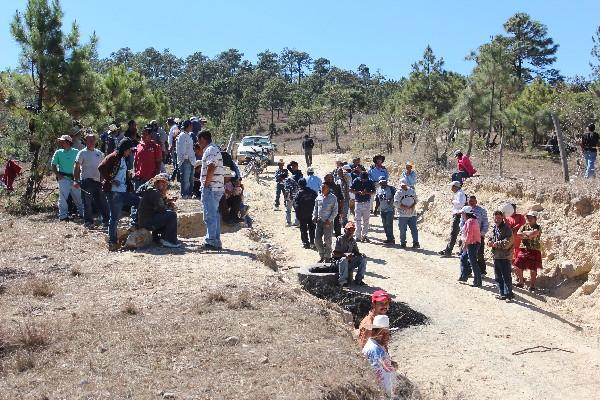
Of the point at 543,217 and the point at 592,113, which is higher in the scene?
the point at 592,113

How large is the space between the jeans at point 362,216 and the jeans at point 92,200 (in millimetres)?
6138

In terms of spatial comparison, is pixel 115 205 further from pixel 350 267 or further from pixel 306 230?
pixel 306 230

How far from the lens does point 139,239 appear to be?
32.8 feet

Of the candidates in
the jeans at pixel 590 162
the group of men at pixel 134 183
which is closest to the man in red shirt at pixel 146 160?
the group of men at pixel 134 183

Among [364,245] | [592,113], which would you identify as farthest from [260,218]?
[592,113]

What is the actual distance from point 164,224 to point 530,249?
7.15m

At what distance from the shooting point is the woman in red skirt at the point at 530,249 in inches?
483

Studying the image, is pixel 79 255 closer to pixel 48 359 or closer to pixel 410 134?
pixel 48 359

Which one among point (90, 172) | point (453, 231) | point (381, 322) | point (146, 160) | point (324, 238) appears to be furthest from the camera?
point (453, 231)

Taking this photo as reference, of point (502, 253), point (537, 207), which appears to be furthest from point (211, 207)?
point (537, 207)

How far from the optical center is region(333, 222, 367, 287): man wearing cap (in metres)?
11.6

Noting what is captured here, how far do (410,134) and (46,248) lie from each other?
79.9 feet

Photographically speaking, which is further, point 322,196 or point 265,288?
point 322,196

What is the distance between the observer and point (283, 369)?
5.58 meters
